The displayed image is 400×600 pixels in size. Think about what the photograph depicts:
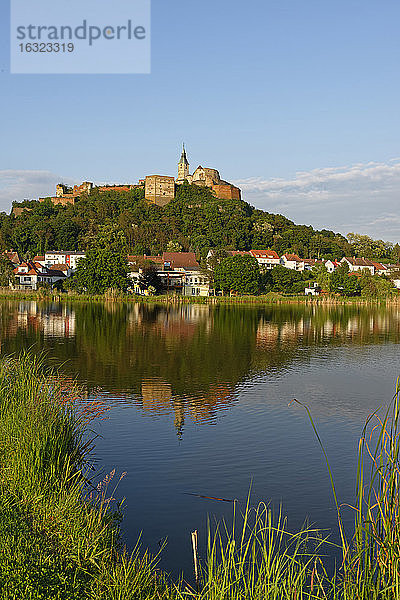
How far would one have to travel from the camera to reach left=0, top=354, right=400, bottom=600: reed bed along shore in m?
4.88

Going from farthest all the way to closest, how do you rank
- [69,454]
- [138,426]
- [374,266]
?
[374,266] → [138,426] → [69,454]

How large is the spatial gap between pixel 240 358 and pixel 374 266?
10178 centimetres

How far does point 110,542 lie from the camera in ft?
22.6

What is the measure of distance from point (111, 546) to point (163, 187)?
456ft

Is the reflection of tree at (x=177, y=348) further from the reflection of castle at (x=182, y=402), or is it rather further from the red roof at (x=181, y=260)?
the red roof at (x=181, y=260)

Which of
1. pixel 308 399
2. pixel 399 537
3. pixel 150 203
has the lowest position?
pixel 308 399

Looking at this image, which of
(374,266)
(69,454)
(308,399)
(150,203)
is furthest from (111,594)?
(150,203)

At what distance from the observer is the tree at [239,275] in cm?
8050

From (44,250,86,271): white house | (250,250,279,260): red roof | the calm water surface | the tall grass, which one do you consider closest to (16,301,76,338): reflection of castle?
the calm water surface

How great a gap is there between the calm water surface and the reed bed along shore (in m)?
0.59

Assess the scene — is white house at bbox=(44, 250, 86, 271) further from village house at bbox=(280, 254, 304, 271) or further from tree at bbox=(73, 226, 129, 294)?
village house at bbox=(280, 254, 304, 271)

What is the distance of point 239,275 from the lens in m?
80.5

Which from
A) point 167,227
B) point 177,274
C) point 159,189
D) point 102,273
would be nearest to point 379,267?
point 167,227

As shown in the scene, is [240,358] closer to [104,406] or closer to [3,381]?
[104,406]
